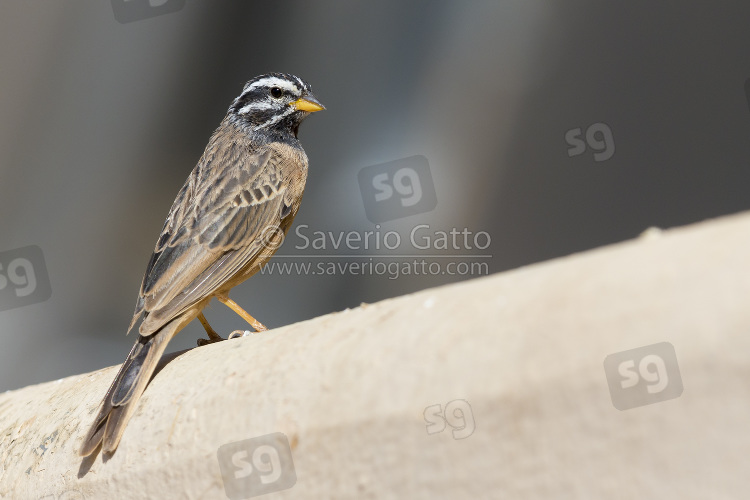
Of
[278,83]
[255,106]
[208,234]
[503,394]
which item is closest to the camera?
[503,394]

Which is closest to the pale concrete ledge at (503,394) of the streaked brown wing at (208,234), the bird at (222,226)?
the bird at (222,226)

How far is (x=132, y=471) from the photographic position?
7.20 ft

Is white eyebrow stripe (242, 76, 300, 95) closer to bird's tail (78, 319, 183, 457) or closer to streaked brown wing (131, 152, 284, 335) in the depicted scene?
streaked brown wing (131, 152, 284, 335)

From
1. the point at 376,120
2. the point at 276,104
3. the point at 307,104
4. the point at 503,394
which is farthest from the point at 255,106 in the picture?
the point at 503,394

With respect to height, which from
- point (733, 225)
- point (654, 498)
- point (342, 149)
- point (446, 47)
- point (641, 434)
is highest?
point (446, 47)

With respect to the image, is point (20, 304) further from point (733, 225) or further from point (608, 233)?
point (733, 225)

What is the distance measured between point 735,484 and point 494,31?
4561 mm

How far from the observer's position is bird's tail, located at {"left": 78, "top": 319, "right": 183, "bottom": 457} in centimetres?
228

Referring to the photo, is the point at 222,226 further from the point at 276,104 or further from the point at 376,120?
the point at 376,120

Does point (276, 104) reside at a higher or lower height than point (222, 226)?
higher

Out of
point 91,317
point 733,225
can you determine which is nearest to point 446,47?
point 91,317

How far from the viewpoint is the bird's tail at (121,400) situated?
228cm

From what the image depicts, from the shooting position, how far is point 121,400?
7.89 ft

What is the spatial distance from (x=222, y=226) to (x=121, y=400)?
5.31ft
